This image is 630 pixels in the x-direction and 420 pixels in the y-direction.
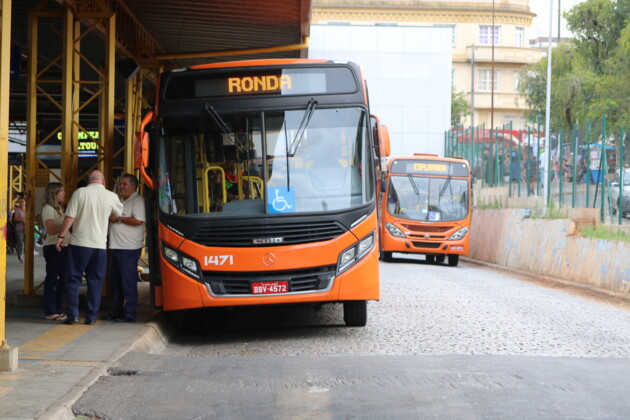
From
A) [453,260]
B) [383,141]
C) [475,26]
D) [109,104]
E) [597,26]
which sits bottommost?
[453,260]

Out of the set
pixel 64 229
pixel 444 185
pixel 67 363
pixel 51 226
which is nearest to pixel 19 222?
pixel 444 185

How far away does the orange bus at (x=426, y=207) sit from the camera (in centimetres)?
2748

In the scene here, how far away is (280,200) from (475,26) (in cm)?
7205

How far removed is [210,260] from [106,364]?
7.94 feet

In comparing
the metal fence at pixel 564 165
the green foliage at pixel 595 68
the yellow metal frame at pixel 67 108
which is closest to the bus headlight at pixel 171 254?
the yellow metal frame at pixel 67 108

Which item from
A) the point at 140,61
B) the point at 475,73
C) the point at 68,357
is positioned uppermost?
the point at 475,73

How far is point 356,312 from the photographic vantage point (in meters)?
11.7

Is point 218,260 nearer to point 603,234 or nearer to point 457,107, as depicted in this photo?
point 603,234

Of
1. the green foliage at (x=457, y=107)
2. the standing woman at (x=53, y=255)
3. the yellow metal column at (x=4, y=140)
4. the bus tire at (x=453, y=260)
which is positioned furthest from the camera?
the green foliage at (x=457, y=107)

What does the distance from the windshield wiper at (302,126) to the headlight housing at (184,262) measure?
5.34ft

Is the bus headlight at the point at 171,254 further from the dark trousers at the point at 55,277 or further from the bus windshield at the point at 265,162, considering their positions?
the dark trousers at the point at 55,277

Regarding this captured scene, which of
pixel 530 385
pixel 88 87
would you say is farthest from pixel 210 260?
pixel 88 87

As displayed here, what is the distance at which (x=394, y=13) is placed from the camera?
3132 inches

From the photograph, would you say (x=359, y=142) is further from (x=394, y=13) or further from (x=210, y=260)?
(x=394, y=13)
